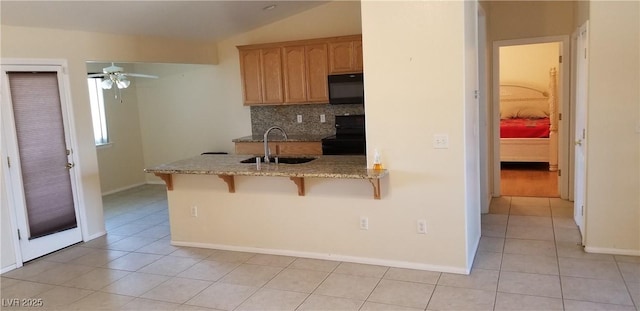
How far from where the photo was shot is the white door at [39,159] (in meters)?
4.24

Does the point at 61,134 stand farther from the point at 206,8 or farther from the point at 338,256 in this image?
the point at 338,256

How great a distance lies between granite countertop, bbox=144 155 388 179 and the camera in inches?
142

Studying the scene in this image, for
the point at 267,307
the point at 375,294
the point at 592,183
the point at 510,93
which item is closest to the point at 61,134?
the point at 267,307

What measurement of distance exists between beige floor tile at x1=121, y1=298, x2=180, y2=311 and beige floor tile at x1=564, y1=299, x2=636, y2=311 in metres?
2.62

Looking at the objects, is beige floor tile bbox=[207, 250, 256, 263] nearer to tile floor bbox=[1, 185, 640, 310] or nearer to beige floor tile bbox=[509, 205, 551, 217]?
tile floor bbox=[1, 185, 640, 310]

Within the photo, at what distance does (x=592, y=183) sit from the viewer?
3.84 meters

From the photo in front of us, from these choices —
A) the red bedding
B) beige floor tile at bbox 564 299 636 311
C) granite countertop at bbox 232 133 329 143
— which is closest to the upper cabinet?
granite countertop at bbox 232 133 329 143

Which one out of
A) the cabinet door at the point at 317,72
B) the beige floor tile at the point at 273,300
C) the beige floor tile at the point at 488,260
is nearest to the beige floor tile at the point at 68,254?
the beige floor tile at the point at 273,300

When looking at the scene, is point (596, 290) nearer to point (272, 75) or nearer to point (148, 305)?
point (148, 305)

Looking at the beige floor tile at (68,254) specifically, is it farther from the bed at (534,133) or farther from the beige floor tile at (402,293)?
the bed at (534,133)

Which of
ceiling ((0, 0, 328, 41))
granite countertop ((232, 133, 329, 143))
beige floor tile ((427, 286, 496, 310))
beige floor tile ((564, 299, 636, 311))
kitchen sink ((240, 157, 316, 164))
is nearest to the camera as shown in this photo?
beige floor tile ((564, 299, 636, 311))

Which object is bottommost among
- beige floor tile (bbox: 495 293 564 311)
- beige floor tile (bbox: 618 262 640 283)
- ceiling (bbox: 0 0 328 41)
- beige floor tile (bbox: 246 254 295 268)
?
beige floor tile (bbox: 495 293 564 311)

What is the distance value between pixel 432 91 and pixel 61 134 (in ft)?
11.9

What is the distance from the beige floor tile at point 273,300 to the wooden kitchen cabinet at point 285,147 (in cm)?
276
